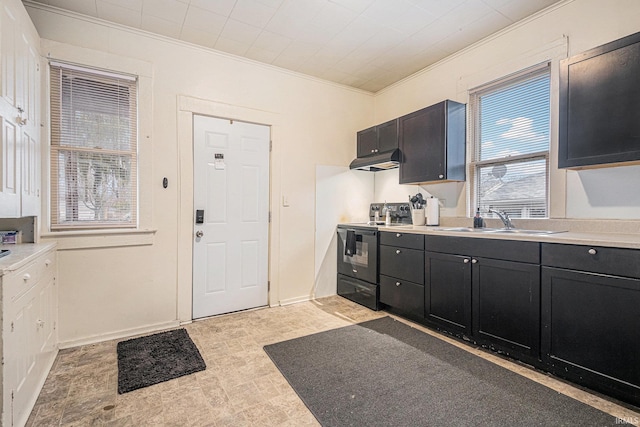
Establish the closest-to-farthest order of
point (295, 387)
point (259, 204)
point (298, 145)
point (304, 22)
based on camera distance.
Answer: point (295, 387) → point (304, 22) → point (259, 204) → point (298, 145)

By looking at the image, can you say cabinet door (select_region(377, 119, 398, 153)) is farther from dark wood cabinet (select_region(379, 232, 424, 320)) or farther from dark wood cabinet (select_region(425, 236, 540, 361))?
dark wood cabinet (select_region(425, 236, 540, 361))

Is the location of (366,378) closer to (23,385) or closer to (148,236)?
(23,385)

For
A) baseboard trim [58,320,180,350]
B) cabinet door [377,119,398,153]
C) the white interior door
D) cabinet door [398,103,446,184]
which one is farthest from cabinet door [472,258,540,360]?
baseboard trim [58,320,180,350]

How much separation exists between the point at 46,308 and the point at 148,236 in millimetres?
916

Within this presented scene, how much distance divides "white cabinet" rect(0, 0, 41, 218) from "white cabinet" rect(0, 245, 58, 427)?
0.39 meters

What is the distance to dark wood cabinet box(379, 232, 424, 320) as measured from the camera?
2.99m

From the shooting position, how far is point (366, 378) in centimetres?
209

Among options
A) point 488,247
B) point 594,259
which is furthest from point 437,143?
point 594,259

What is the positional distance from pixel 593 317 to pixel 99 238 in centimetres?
375

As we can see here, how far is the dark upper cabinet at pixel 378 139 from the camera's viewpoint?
147 inches

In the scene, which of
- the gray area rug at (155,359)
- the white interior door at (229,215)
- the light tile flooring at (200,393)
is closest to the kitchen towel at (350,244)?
the white interior door at (229,215)

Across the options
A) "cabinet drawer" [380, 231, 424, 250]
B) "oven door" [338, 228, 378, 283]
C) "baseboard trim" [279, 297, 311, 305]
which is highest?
"cabinet drawer" [380, 231, 424, 250]

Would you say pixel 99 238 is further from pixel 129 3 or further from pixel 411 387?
pixel 411 387

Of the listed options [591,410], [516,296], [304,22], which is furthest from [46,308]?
[591,410]
